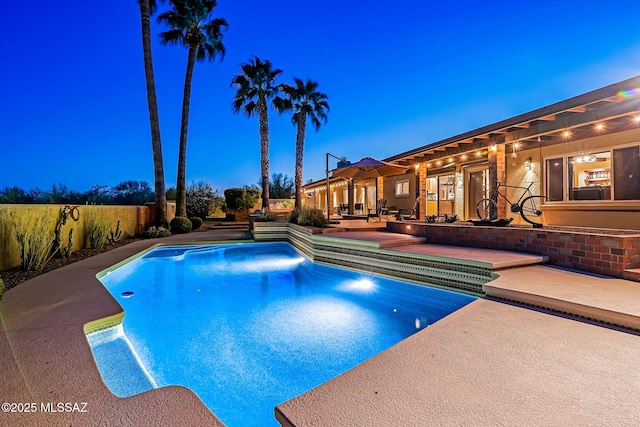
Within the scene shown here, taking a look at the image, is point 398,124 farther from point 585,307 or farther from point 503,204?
point 585,307

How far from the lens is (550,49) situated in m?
15.2

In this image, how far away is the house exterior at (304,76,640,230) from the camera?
5949 millimetres

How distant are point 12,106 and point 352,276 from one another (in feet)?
189

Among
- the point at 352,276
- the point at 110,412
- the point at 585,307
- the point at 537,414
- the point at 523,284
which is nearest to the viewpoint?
the point at 537,414

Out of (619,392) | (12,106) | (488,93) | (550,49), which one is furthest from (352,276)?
(12,106)

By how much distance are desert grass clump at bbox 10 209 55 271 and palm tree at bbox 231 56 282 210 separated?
9.88 m

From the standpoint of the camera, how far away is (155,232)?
11516mm

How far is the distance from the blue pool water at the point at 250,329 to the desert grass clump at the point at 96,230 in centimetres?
238

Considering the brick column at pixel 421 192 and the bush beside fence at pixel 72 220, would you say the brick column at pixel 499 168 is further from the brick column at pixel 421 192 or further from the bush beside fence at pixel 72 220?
the bush beside fence at pixel 72 220

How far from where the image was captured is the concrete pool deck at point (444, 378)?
152 cm

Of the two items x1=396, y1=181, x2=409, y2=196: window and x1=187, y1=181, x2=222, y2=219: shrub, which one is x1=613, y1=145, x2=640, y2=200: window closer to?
x1=396, y1=181, x2=409, y2=196: window

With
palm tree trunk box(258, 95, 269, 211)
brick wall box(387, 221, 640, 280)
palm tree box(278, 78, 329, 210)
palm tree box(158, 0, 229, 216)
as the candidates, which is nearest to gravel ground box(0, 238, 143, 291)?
palm tree box(158, 0, 229, 216)

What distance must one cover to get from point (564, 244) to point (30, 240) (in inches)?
354

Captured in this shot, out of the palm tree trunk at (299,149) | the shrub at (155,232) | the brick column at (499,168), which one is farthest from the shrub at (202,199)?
the brick column at (499,168)
